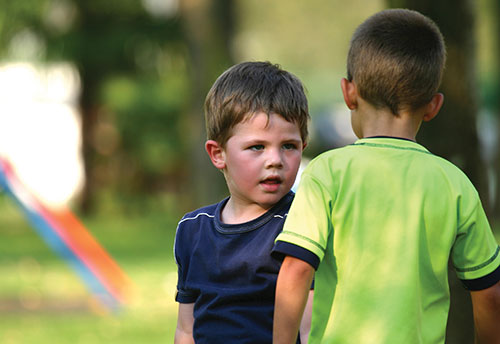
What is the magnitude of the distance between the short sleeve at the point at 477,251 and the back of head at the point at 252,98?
65cm

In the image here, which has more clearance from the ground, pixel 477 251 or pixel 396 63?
pixel 396 63

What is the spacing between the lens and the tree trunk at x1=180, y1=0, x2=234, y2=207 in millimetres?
15867

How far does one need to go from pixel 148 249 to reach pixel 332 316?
40.2 feet

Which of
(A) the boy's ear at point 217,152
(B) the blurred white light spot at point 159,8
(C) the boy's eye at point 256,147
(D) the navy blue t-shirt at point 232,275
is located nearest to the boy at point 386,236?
(D) the navy blue t-shirt at point 232,275

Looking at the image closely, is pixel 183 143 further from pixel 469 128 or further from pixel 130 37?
pixel 469 128

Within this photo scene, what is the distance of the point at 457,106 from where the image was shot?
4.68 m

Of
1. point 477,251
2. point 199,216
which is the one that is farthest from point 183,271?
point 477,251

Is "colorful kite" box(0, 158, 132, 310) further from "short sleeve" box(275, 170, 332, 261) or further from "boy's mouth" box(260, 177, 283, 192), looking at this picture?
"short sleeve" box(275, 170, 332, 261)

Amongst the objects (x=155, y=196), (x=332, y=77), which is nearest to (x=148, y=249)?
(x=155, y=196)

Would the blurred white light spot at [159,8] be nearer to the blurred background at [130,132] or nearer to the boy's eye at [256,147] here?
the blurred background at [130,132]

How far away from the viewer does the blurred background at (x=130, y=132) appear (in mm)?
4855

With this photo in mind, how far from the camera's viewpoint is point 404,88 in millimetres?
2686

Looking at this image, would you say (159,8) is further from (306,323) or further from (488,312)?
(488,312)

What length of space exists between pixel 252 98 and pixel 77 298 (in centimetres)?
764
